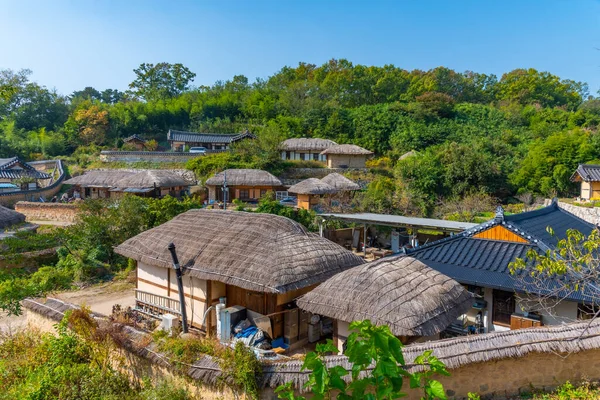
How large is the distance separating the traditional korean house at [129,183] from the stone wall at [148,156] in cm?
296

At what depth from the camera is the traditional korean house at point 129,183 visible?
1380 inches

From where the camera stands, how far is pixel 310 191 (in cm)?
3072

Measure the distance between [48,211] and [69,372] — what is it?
27.5m

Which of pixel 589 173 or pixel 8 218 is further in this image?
pixel 589 173

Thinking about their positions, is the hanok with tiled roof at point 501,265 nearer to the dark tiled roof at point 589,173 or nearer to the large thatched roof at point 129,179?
the dark tiled roof at point 589,173

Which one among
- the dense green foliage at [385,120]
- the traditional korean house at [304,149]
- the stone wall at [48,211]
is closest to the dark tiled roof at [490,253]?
the dense green foliage at [385,120]

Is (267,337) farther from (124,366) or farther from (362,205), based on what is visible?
(362,205)

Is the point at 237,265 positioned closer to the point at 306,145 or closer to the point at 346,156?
the point at 346,156

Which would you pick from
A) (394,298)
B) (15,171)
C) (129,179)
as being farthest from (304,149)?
(394,298)

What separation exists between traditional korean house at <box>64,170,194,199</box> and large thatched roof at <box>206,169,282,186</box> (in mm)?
3924

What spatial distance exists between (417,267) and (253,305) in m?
4.71

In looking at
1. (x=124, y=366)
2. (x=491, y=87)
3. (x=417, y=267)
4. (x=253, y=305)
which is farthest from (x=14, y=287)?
(x=491, y=87)

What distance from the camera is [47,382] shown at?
8.24 m

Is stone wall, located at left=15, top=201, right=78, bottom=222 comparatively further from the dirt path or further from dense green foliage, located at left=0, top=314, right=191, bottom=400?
dense green foliage, located at left=0, top=314, right=191, bottom=400
